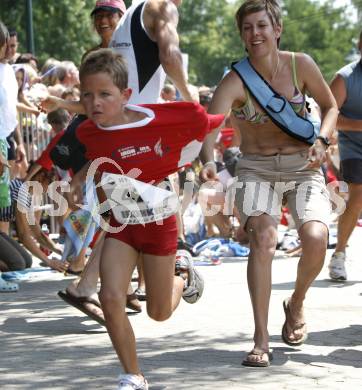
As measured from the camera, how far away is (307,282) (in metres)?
6.40

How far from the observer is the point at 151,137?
18.1 feet

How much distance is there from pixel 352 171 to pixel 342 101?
2.13ft

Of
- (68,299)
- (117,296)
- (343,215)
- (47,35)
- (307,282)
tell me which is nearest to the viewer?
(117,296)

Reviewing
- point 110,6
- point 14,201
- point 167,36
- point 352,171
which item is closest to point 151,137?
point 167,36

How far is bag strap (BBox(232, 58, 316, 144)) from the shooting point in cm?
635

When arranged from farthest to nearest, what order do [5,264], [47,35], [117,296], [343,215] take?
[47,35] → [5,264] → [343,215] → [117,296]

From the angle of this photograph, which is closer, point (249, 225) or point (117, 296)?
point (117, 296)

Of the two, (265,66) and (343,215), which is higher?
(265,66)

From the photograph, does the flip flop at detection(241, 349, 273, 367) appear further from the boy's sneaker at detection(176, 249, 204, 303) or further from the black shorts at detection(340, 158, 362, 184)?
the black shorts at detection(340, 158, 362, 184)

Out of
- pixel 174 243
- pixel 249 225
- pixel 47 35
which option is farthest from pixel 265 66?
pixel 47 35

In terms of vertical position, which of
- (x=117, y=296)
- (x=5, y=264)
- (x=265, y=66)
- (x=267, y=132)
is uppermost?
(x=265, y=66)

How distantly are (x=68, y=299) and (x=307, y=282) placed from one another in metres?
1.58

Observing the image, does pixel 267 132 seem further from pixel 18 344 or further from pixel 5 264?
pixel 5 264

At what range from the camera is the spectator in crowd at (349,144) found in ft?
30.0
